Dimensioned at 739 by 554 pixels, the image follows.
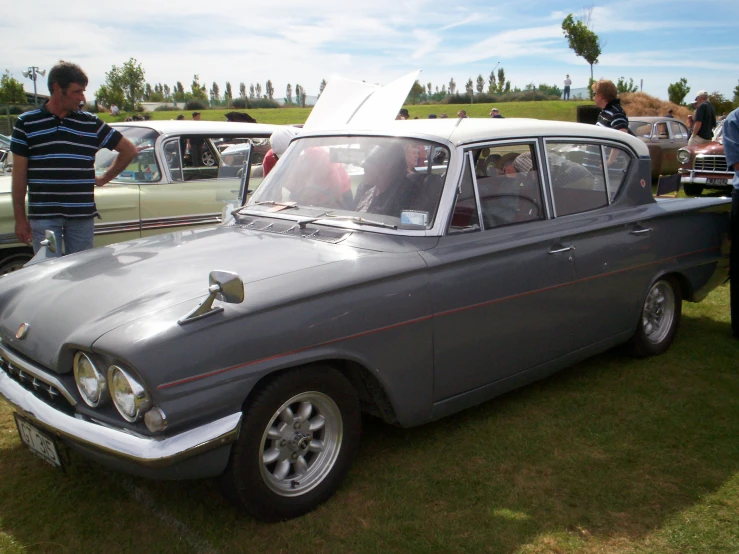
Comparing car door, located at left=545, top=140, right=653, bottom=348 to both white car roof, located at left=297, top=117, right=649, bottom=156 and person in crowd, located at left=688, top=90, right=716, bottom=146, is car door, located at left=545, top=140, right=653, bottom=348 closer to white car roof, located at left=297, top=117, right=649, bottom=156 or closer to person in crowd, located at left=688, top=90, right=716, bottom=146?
white car roof, located at left=297, top=117, right=649, bottom=156

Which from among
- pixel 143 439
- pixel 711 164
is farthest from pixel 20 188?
pixel 711 164

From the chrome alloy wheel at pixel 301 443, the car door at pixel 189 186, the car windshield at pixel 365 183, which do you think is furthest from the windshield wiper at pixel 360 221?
the car door at pixel 189 186

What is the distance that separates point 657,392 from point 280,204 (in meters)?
2.64

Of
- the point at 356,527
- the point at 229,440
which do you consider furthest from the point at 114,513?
the point at 356,527

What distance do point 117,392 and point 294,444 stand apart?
779 millimetres

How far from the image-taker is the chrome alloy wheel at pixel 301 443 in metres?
2.84

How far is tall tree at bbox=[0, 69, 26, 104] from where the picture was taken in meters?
57.6

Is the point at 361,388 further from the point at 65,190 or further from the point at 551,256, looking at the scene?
the point at 65,190

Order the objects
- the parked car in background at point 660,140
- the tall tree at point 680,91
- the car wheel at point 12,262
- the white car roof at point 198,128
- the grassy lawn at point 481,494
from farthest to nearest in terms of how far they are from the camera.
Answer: the tall tree at point 680,91 → the parked car in background at point 660,140 → the white car roof at point 198,128 → the car wheel at point 12,262 → the grassy lawn at point 481,494

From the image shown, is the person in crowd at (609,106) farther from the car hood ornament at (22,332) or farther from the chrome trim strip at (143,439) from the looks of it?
the car hood ornament at (22,332)

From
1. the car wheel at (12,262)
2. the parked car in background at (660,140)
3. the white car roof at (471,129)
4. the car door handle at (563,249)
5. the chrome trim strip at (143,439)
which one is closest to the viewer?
the chrome trim strip at (143,439)

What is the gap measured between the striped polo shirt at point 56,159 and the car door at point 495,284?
2.75 m

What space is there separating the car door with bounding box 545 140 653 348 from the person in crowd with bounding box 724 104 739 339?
0.95 m

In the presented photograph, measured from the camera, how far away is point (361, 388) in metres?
3.21
